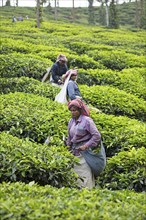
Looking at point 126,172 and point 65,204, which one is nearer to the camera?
point 65,204

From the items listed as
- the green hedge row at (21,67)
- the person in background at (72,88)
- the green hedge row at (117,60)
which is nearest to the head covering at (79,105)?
the person in background at (72,88)

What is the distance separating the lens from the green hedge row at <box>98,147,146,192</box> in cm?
595

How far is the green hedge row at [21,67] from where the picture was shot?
12234 millimetres

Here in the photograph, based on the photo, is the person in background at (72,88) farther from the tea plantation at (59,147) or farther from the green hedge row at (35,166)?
the green hedge row at (35,166)

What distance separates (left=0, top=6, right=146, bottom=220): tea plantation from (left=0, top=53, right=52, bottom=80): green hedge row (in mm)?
33

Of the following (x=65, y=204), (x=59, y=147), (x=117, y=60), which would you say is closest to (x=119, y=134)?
(x=59, y=147)

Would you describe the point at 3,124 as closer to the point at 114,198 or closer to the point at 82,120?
the point at 82,120

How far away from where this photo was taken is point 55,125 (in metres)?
7.55

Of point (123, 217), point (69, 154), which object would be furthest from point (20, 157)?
point (123, 217)

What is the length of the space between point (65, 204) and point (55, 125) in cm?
352

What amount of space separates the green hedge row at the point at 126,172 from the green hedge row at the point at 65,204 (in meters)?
1.10

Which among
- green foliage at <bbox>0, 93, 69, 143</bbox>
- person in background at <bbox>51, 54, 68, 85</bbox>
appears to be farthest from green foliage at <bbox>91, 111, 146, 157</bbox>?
person in background at <bbox>51, 54, 68, 85</bbox>

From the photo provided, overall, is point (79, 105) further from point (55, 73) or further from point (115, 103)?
point (55, 73)

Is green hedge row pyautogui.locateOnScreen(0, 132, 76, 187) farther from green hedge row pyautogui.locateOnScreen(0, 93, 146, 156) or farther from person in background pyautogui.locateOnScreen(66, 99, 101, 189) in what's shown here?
green hedge row pyautogui.locateOnScreen(0, 93, 146, 156)
